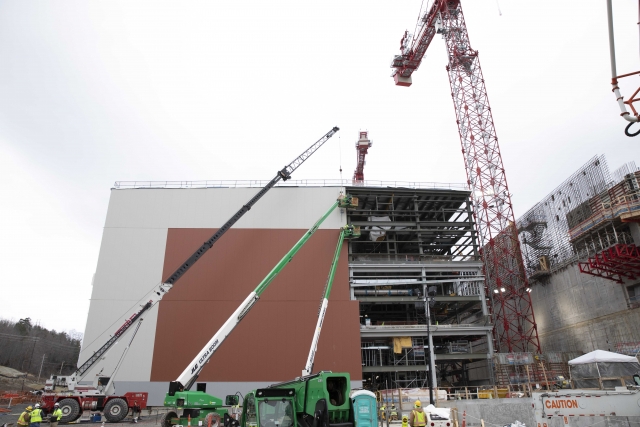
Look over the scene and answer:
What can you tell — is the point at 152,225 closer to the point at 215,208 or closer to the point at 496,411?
the point at 215,208

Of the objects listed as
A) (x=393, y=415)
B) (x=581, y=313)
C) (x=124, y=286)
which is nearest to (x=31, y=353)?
(x=124, y=286)

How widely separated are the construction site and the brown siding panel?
130 millimetres

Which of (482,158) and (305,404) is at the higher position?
(482,158)

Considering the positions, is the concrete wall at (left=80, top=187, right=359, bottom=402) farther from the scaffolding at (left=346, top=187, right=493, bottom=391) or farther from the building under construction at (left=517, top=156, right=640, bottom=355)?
the building under construction at (left=517, top=156, right=640, bottom=355)

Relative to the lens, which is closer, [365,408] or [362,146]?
[365,408]

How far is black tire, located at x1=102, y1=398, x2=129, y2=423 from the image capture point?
2619cm

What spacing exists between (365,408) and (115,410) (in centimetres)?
1907

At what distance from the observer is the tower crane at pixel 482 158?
47.3 m

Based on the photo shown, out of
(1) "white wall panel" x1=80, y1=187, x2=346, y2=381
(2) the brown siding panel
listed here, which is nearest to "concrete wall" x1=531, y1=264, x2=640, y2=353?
(2) the brown siding panel

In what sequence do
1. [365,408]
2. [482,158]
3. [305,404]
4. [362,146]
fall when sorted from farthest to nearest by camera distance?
[362,146], [482,158], [365,408], [305,404]

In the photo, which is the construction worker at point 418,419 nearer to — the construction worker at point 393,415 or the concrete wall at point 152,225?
the construction worker at point 393,415

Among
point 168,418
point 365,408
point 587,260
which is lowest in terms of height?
point 168,418

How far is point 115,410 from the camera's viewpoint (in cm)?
2644

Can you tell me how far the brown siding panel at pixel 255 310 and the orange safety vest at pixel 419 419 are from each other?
25418 mm
